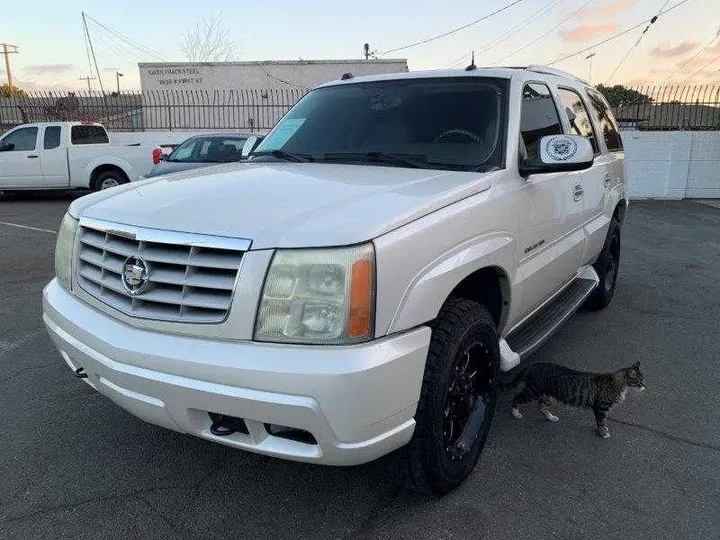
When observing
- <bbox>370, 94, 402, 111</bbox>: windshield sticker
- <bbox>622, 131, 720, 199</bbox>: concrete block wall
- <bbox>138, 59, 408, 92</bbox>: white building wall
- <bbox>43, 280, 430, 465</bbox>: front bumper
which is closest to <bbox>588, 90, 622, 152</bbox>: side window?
<bbox>370, 94, 402, 111</bbox>: windshield sticker

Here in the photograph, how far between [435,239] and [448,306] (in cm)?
36

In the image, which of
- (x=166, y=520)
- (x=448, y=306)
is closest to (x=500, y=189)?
(x=448, y=306)

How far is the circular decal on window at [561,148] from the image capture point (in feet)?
9.92

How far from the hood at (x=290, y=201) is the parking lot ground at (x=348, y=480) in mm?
1263

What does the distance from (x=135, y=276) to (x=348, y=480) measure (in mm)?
1404

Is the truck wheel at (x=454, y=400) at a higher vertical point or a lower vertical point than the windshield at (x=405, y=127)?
lower

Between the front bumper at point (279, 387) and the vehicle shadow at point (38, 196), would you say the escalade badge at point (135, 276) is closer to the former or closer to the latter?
the front bumper at point (279, 387)

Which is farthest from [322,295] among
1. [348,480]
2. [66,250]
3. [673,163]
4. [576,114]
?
[673,163]

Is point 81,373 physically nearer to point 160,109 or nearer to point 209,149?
point 209,149

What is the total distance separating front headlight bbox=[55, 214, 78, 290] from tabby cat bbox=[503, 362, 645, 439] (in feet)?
8.35

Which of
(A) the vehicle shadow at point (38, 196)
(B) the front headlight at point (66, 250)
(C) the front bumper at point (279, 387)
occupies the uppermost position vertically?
(B) the front headlight at point (66, 250)

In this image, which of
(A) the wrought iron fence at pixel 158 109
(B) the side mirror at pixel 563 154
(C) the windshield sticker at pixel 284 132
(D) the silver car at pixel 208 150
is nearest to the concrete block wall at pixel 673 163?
(D) the silver car at pixel 208 150

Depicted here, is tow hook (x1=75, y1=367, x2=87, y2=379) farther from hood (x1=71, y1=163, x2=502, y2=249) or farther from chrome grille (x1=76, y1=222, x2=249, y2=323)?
hood (x1=71, y1=163, x2=502, y2=249)

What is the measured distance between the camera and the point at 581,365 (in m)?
4.30
